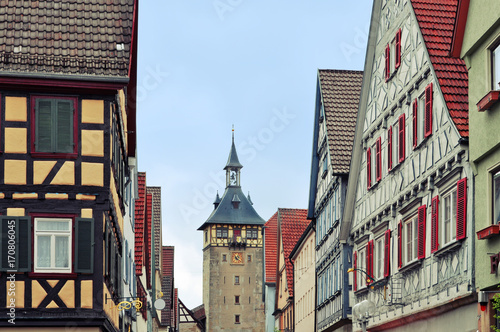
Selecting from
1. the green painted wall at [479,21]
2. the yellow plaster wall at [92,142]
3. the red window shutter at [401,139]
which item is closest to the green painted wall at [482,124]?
the green painted wall at [479,21]

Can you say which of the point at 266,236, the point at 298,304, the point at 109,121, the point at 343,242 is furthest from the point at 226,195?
the point at 109,121

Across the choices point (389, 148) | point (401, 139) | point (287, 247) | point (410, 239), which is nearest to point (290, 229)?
point (287, 247)

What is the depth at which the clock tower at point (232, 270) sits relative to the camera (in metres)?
116

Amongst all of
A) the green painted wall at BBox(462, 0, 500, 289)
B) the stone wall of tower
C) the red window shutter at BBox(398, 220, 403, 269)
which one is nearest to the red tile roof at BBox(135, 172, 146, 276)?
the red window shutter at BBox(398, 220, 403, 269)

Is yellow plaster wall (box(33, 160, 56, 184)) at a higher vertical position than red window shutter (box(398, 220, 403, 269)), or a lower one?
higher

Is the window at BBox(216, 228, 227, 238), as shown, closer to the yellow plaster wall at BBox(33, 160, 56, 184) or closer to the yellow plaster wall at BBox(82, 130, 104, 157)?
the yellow plaster wall at BBox(82, 130, 104, 157)

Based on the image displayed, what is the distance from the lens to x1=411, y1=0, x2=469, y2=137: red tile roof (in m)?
19.6

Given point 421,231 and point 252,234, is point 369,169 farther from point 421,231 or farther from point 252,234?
point 252,234

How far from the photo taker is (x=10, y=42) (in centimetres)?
1958

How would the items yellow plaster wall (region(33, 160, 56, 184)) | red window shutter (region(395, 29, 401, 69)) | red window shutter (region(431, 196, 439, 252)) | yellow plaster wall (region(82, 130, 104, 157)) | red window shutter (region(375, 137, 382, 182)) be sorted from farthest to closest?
red window shutter (region(375, 137, 382, 182)) < red window shutter (region(395, 29, 401, 69)) < red window shutter (region(431, 196, 439, 252)) < yellow plaster wall (region(82, 130, 104, 157)) < yellow plaster wall (region(33, 160, 56, 184))

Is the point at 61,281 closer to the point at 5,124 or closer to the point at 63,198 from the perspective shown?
the point at 63,198

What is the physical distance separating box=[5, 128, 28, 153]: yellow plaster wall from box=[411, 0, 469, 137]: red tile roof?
8173mm

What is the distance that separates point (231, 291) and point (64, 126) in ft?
326

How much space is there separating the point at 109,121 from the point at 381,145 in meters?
8.77
